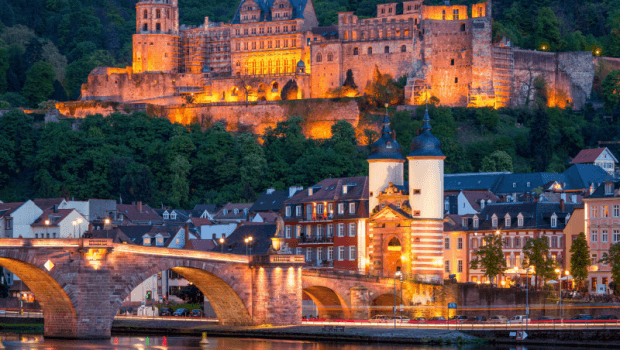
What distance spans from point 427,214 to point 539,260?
7.79 m

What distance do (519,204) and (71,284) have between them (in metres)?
35.7

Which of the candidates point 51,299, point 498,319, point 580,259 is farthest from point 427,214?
point 51,299

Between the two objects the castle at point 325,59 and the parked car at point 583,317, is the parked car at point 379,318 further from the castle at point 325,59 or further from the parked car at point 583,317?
the castle at point 325,59

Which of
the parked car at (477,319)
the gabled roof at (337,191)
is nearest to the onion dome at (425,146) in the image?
the gabled roof at (337,191)

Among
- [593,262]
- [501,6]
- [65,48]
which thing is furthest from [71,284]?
[65,48]

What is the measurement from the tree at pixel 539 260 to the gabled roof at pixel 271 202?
3068 cm

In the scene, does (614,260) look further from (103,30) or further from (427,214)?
(103,30)

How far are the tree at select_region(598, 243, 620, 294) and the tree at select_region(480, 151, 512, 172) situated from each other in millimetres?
45252

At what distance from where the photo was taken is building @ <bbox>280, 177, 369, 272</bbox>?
264 ft

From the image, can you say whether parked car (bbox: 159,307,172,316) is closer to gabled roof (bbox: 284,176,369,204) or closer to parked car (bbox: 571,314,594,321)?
gabled roof (bbox: 284,176,369,204)

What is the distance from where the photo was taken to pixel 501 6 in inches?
6280

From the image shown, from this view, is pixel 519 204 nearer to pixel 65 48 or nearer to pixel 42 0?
pixel 65 48

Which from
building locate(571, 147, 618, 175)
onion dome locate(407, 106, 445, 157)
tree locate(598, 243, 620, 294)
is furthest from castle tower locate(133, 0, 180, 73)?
tree locate(598, 243, 620, 294)

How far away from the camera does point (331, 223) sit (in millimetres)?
82688
